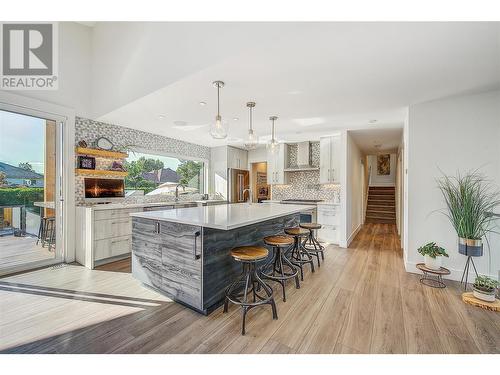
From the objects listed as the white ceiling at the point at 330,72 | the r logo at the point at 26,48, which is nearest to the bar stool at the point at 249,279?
the white ceiling at the point at 330,72

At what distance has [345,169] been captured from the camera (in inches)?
186

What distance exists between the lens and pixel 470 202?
2.77 m

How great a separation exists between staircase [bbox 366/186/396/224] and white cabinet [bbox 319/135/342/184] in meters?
4.46

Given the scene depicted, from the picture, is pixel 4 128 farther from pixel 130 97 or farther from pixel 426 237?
pixel 426 237

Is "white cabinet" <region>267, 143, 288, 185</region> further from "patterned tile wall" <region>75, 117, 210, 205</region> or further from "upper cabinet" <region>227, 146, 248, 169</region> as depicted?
"patterned tile wall" <region>75, 117, 210, 205</region>

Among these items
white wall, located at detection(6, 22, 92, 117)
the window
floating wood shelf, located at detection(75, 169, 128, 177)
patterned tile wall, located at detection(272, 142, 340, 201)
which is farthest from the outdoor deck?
patterned tile wall, located at detection(272, 142, 340, 201)

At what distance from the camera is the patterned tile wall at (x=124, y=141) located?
3977mm

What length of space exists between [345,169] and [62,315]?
4874 mm

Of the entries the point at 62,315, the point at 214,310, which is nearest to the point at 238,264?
the point at 214,310

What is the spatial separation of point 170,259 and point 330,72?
2.63 meters

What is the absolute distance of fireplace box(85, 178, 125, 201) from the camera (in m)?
4.06

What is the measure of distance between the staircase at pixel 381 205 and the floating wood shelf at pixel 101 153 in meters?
8.32

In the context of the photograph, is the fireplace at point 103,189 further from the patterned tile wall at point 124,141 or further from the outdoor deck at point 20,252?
the outdoor deck at point 20,252
